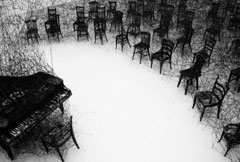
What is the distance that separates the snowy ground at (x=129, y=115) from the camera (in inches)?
221

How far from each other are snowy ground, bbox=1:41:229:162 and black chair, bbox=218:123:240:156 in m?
0.25

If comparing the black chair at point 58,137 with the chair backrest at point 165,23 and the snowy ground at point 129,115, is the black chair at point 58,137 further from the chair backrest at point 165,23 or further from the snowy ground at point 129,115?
the chair backrest at point 165,23

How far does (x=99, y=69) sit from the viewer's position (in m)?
8.43

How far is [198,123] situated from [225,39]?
5169mm

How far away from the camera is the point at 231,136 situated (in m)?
5.47

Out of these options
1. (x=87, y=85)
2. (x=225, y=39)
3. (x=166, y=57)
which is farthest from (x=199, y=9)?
(x=87, y=85)

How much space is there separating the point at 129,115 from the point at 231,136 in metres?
2.56

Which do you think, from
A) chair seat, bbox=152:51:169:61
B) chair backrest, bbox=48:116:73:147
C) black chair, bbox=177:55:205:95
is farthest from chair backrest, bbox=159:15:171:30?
chair backrest, bbox=48:116:73:147

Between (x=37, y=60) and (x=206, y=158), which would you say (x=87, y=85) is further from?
(x=206, y=158)

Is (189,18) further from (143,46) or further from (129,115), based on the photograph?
(129,115)

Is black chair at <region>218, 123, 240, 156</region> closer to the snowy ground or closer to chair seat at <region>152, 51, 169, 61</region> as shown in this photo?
the snowy ground

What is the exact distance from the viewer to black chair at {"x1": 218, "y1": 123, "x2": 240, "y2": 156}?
534 centimetres

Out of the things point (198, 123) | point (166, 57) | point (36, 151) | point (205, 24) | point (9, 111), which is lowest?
point (36, 151)

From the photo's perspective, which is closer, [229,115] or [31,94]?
[31,94]
